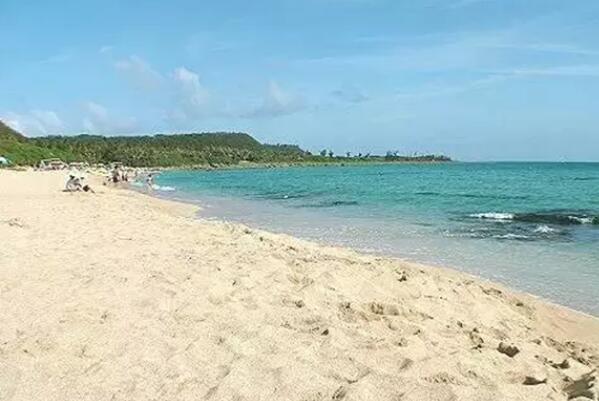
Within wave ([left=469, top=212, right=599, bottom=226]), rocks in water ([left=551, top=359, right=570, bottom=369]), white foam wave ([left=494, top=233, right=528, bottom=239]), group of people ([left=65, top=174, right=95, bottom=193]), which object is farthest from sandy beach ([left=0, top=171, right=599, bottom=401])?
group of people ([left=65, top=174, right=95, bottom=193])

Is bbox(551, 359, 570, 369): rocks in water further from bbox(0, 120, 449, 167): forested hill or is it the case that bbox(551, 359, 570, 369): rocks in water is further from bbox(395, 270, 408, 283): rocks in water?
bbox(0, 120, 449, 167): forested hill

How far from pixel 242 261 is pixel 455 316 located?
322 cm

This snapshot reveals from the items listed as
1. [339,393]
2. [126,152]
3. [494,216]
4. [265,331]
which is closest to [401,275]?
[265,331]

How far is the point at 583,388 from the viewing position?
13.6ft

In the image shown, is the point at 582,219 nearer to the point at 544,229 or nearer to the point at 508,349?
the point at 544,229

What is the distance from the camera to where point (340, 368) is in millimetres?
4605

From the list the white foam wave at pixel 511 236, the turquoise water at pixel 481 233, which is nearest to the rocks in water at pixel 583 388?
the turquoise water at pixel 481 233

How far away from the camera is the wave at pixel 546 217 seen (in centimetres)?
2076

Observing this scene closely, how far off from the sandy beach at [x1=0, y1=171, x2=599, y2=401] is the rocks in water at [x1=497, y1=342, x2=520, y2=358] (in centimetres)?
2

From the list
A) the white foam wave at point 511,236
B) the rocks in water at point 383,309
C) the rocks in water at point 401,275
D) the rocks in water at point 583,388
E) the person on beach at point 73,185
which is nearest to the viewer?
the rocks in water at point 583,388

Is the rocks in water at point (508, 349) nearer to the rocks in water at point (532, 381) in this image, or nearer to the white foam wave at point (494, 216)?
the rocks in water at point (532, 381)

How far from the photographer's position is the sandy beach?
14.3 feet

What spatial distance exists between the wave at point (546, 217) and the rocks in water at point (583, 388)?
56.6ft

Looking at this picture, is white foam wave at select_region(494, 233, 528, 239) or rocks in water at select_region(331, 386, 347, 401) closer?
rocks in water at select_region(331, 386, 347, 401)
